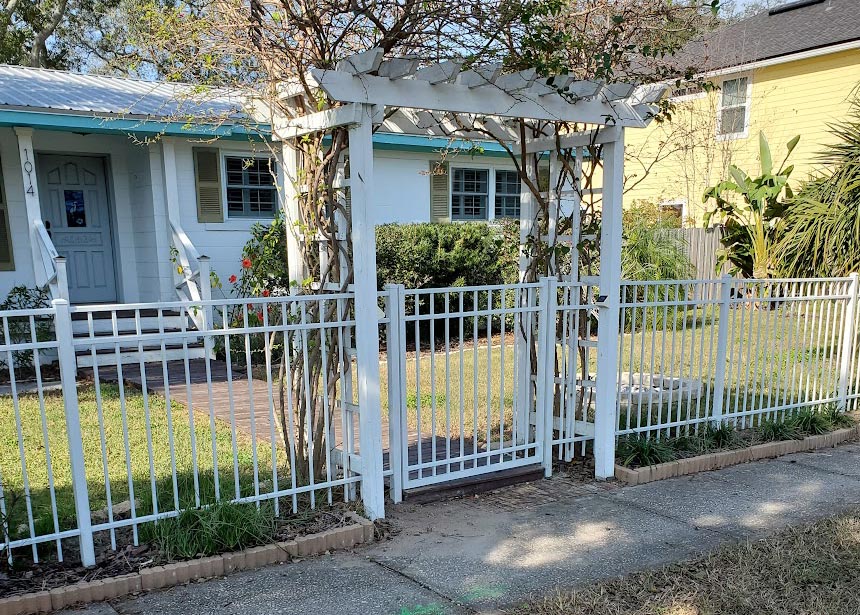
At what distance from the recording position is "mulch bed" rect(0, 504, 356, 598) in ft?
10.6

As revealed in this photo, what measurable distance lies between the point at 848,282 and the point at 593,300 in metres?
3.23

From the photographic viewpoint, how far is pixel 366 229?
13.1ft

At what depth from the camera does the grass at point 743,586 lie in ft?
10.7

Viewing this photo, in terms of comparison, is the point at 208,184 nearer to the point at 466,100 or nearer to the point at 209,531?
the point at 466,100

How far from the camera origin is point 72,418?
3.30m

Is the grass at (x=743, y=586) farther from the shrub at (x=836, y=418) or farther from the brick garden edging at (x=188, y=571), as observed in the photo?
the shrub at (x=836, y=418)

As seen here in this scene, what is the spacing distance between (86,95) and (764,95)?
14.4 metres

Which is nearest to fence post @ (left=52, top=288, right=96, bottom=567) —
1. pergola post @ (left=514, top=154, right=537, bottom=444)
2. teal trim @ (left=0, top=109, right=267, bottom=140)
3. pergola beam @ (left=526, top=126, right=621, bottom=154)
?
pergola post @ (left=514, top=154, right=537, bottom=444)

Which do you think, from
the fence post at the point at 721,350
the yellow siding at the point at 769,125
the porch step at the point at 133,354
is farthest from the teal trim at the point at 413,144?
the fence post at the point at 721,350

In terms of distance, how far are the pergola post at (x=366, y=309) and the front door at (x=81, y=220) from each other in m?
7.97

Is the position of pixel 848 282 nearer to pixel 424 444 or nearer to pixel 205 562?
pixel 424 444

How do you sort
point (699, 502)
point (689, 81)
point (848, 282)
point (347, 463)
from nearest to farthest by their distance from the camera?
point (347, 463)
point (699, 502)
point (689, 81)
point (848, 282)

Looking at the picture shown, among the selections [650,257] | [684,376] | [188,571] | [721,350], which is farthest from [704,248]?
[188,571]

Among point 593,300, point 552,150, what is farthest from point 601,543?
point 552,150
